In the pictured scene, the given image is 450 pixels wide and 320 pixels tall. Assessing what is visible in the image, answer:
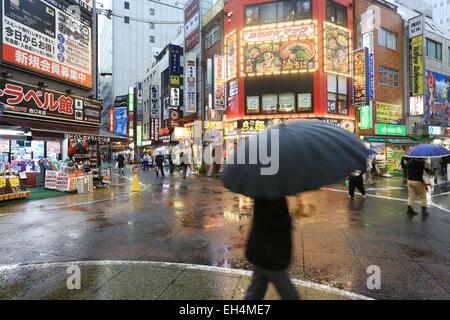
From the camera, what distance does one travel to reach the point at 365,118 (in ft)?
76.6

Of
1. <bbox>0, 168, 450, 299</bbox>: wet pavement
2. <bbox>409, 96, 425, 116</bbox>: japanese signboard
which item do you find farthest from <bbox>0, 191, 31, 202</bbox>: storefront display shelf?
<bbox>409, 96, 425, 116</bbox>: japanese signboard

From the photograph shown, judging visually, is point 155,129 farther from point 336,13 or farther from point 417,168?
point 417,168

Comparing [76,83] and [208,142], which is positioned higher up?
[76,83]

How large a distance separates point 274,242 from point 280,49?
22.2m

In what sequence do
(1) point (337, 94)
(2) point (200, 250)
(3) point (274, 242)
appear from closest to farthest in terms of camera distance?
1. (3) point (274, 242)
2. (2) point (200, 250)
3. (1) point (337, 94)

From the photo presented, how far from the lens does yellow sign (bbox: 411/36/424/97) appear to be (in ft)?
83.4

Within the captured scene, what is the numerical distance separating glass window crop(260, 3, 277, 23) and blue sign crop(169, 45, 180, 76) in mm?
12508

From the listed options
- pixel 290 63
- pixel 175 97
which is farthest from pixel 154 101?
pixel 290 63

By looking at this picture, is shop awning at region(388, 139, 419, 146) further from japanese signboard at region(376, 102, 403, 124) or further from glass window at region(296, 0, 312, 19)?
glass window at region(296, 0, 312, 19)

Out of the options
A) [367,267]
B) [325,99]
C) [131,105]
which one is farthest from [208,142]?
[131,105]

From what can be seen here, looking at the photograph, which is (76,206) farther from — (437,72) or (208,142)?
(437,72)

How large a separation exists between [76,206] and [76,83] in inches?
430

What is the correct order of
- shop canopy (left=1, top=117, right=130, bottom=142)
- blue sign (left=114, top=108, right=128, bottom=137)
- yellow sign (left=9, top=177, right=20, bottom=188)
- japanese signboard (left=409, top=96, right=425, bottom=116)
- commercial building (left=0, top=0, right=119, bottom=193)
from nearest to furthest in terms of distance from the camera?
1. yellow sign (left=9, top=177, right=20, bottom=188)
2. shop canopy (left=1, top=117, right=130, bottom=142)
3. commercial building (left=0, top=0, right=119, bottom=193)
4. japanese signboard (left=409, top=96, right=425, bottom=116)
5. blue sign (left=114, top=108, right=128, bottom=137)

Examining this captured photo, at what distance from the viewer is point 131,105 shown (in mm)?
54594
